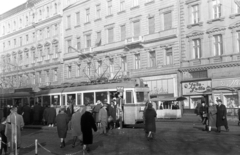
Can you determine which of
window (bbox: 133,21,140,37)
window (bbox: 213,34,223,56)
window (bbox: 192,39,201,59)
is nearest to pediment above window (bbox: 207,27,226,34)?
window (bbox: 213,34,223,56)

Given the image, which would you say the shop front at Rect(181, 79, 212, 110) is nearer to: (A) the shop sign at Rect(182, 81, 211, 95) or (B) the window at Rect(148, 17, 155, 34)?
(A) the shop sign at Rect(182, 81, 211, 95)

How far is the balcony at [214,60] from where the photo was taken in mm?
36938

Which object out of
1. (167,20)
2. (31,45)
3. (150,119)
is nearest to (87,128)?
(150,119)

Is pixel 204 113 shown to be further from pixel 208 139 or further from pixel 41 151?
pixel 41 151

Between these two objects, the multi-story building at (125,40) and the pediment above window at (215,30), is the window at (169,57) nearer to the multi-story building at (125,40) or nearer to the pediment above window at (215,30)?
the multi-story building at (125,40)

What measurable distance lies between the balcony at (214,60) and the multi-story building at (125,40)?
1.45 meters

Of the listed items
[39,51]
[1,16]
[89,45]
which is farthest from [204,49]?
[1,16]

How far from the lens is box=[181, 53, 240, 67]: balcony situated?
36.9m

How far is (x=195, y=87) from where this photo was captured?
40.4 metres

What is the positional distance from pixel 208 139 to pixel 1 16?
66626 mm

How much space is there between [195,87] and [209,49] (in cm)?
421

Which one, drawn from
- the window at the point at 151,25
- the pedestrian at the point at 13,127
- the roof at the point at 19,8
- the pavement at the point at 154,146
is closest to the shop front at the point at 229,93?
the window at the point at 151,25

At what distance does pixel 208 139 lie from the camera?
58.3 feet

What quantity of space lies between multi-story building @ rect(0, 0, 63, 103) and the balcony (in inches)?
1008
